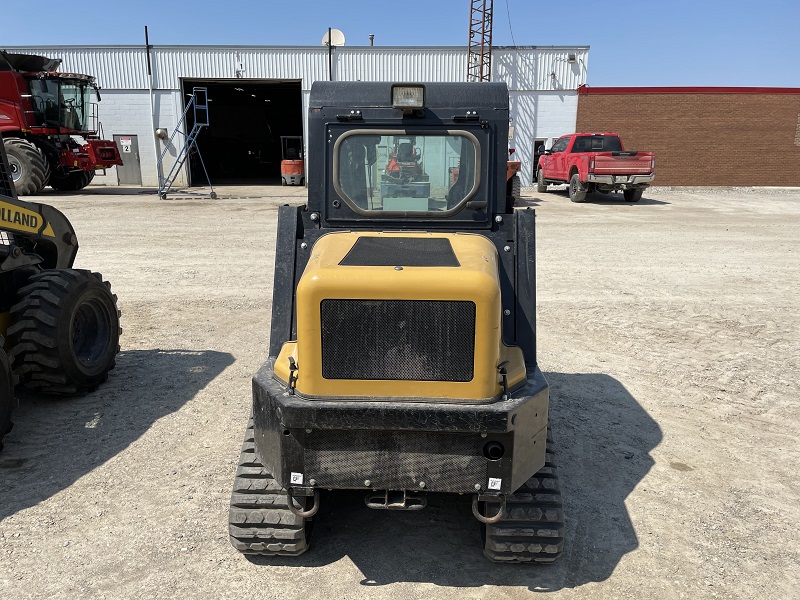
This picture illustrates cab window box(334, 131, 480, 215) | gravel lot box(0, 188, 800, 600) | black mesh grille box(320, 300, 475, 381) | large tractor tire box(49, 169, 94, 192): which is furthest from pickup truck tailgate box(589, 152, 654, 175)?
black mesh grille box(320, 300, 475, 381)

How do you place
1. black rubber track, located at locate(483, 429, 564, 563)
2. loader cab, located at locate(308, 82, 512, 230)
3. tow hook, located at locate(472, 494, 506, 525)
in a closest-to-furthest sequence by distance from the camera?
tow hook, located at locate(472, 494, 506, 525) < black rubber track, located at locate(483, 429, 564, 563) < loader cab, located at locate(308, 82, 512, 230)

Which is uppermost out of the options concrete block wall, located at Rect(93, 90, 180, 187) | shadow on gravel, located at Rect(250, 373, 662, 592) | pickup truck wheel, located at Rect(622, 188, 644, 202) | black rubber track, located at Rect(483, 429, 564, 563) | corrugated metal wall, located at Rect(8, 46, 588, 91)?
corrugated metal wall, located at Rect(8, 46, 588, 91)

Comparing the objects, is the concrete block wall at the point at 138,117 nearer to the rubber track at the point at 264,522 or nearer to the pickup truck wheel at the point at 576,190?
the pickup truck wheel at the point at 576,190

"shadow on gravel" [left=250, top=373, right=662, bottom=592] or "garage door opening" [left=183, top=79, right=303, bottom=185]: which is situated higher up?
"garage door opening" [left=183, top=79, right=303, bottom=185]

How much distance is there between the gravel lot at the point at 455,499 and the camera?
317cm

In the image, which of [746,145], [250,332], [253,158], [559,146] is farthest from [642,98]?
[250,332]

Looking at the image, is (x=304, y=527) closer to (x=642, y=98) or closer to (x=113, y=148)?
(x=113, y=148)

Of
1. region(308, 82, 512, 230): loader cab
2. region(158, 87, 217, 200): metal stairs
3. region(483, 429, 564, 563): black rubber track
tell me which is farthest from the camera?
region(158, 87, 217, 200): metal stairs

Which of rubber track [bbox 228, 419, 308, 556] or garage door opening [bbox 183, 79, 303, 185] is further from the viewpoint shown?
garage door opening [bbox 183, 79, 303, 185]

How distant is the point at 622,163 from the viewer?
18500 mm

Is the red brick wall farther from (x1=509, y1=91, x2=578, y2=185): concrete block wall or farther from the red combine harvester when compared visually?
the red combine harvester

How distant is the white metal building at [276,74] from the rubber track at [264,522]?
24.3m

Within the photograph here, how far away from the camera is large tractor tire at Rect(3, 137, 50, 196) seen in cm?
1842

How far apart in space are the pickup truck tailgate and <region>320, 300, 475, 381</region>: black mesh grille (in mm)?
17134
